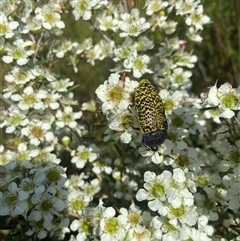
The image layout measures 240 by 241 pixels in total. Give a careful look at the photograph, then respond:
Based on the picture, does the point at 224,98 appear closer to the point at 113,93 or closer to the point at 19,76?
the point at 113,93

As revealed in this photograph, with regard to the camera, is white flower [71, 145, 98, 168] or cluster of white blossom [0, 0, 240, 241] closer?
cluster of white blossom [0, 0, 240, 241]

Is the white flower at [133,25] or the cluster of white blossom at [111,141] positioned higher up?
the white flower at [133,25]

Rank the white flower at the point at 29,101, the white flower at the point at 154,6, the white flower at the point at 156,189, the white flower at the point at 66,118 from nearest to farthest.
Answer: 1. the white flower at the point at 156,189
2. the white flower at the point at 29,101
3. the white flower at the point at 66,118
4. the white flower at the point at 154,6

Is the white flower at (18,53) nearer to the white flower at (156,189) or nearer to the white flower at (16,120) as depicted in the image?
the white flower at (16,120)

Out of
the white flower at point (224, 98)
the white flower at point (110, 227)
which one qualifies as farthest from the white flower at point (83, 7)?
the white flower at point (110, 227)

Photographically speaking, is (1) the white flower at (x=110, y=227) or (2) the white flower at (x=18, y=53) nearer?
(1) the white flower at (x=110, y=227)

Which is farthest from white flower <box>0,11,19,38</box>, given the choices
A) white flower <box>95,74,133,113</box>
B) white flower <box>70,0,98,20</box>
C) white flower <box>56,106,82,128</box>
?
white flower <box>95,74,133,113</box>

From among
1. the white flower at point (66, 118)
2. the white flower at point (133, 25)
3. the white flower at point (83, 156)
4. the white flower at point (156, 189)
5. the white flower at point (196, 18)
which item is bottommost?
the white flower at point (83, 156)

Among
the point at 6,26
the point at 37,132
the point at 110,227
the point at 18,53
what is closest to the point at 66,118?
the point at 37,132

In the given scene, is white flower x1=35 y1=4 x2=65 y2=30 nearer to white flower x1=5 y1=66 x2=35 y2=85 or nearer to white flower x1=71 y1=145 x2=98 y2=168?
white flower x1=5 y1=66 x2=35 y2=85
